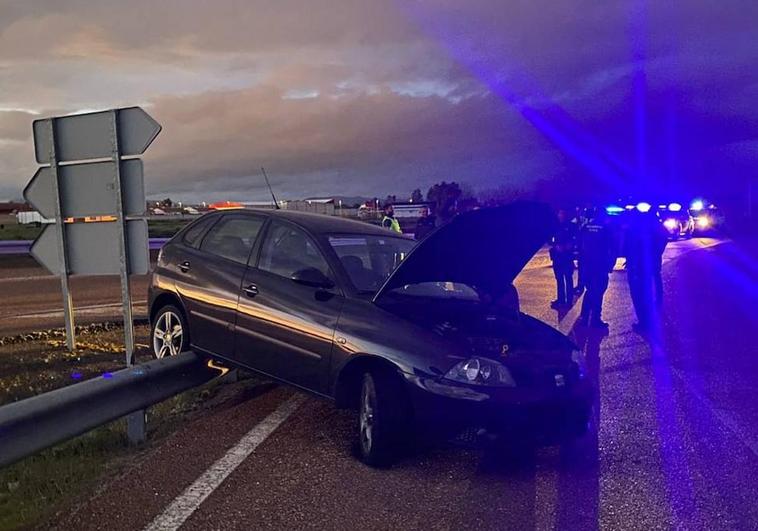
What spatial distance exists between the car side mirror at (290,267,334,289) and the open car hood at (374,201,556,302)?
44 cm

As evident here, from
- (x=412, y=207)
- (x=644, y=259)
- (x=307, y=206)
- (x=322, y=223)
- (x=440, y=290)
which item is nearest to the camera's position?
(x=440, y=290)

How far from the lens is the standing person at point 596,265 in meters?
9.66

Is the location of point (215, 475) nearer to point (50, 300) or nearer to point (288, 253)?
point (288, 253)

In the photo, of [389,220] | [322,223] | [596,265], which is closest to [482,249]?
[322,223]

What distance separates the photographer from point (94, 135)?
5797 millimetres

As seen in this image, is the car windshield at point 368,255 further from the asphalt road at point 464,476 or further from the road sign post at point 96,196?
the road sign post at point 96,196

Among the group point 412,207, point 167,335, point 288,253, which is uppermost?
point 288,253

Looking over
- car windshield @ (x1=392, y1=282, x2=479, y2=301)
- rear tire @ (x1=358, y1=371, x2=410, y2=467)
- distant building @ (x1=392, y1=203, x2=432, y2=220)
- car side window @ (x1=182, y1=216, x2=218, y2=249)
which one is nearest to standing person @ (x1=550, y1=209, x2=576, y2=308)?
distant building @ (x1=392, y1=203, x2=432, y2=220)

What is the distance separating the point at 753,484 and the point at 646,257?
6.46m

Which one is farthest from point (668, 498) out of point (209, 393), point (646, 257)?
point (646, 257)

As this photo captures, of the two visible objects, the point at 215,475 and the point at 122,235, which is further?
the point at 122,235

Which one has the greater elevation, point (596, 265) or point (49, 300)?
point (596, 265)

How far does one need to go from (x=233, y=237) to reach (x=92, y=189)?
4.24ft

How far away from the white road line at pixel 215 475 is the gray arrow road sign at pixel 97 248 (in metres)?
1.63
